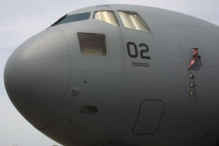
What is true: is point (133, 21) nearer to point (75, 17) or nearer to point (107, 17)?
point (107, 17)

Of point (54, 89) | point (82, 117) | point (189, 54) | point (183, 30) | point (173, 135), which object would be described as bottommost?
point (173, 135)

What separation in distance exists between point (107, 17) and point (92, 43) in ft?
3.58

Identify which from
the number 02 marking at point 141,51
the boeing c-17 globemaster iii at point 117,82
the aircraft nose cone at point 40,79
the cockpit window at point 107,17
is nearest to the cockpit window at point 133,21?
the boeing c-17 globemaster iii at point 117,82

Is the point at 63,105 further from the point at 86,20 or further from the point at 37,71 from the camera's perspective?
the point at 86,20

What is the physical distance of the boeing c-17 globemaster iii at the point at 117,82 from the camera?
702cm

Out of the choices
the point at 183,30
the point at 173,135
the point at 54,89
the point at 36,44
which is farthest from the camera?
the point at 183,30

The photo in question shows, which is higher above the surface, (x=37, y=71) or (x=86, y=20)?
(x=86, y=20)

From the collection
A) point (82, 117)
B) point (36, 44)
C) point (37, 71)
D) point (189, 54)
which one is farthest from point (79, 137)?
point (189, 54)

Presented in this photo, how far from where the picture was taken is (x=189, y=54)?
8.28 m

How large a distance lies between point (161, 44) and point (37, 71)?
291cm

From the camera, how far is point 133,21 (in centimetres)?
830

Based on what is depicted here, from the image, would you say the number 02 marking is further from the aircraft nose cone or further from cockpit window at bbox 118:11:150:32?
the aircraft nose cone

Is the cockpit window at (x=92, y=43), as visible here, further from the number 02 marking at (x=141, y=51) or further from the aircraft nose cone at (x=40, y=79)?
the number 02 marking at (x=141, y=51)

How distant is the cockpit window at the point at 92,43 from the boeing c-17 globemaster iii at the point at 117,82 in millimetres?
22
